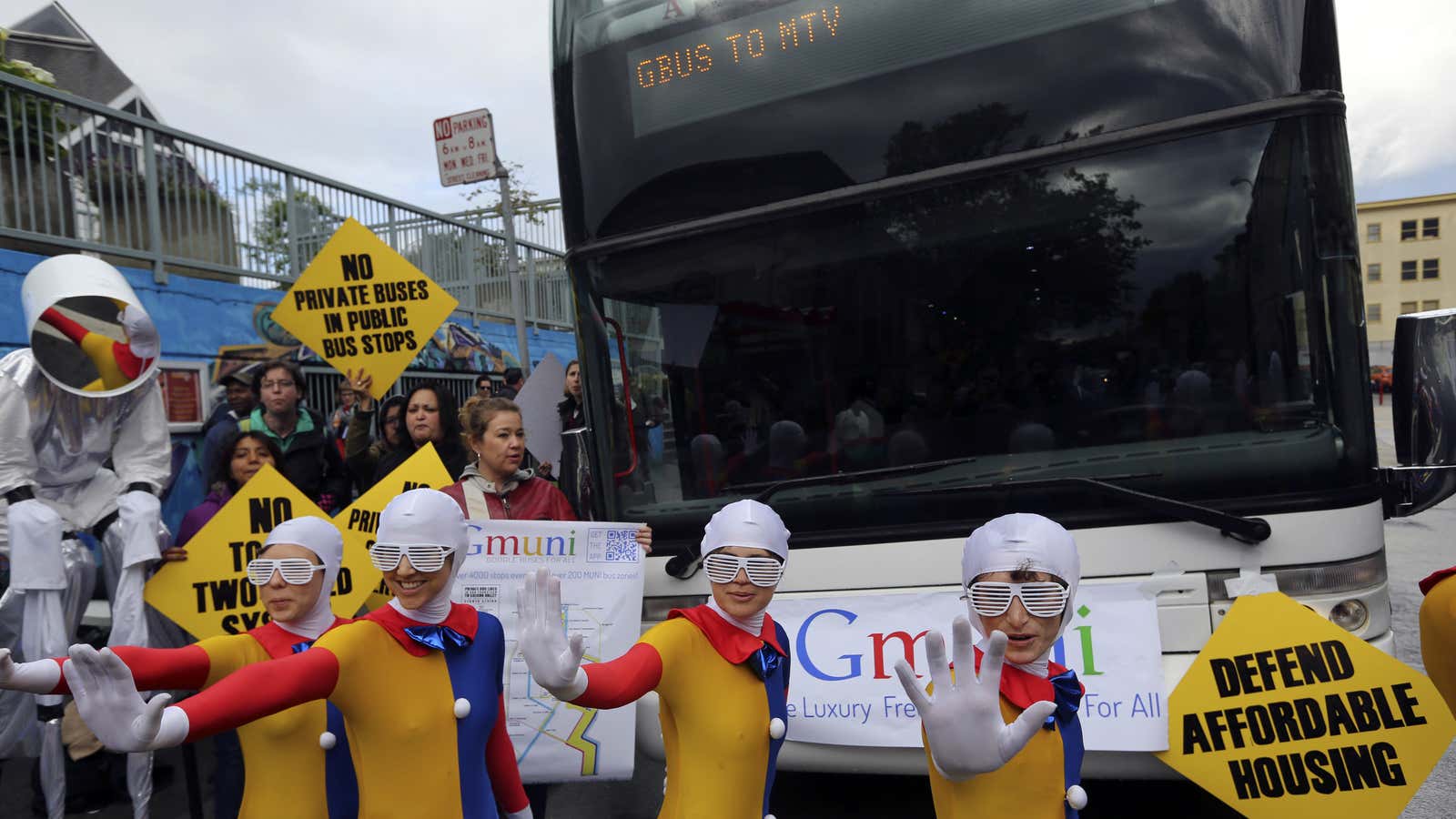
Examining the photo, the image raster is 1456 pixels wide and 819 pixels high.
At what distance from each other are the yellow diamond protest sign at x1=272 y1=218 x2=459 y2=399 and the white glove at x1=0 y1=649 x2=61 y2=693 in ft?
13.8

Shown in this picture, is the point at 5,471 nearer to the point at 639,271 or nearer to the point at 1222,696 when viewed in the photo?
the point at 639,271

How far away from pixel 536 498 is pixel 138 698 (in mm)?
2476

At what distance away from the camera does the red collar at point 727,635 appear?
2561 mm

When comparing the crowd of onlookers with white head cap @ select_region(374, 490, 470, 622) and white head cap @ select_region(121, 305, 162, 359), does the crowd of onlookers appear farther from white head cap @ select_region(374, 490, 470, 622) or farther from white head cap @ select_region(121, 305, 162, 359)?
white head cap @ select_region(374, 490, 470, 622)

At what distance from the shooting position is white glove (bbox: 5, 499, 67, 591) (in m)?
4.08

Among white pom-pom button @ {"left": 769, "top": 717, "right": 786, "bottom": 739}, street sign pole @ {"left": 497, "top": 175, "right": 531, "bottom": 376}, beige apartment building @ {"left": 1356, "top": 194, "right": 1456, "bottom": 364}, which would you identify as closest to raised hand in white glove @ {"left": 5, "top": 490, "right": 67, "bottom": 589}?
white pom-pom button @ {"left": 769, "top": 717, "right": 786, "bottom": 739}

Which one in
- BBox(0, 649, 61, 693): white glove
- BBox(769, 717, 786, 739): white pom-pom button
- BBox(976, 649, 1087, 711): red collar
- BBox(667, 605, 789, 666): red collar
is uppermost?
BBox(0, 649, 61, 693): white glove

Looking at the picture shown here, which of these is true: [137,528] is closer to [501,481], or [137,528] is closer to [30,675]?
[501,481]

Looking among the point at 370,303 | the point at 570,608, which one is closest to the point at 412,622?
the point at 570,608

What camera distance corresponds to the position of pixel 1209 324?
3.63m

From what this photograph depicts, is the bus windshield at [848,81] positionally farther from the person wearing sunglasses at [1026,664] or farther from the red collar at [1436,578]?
the person wearing sunglasses at [1026,664]

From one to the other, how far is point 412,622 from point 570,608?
1497 mm

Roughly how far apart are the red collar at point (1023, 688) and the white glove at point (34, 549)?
370 centimetres

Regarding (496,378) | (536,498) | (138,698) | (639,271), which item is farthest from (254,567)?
(496,378)
